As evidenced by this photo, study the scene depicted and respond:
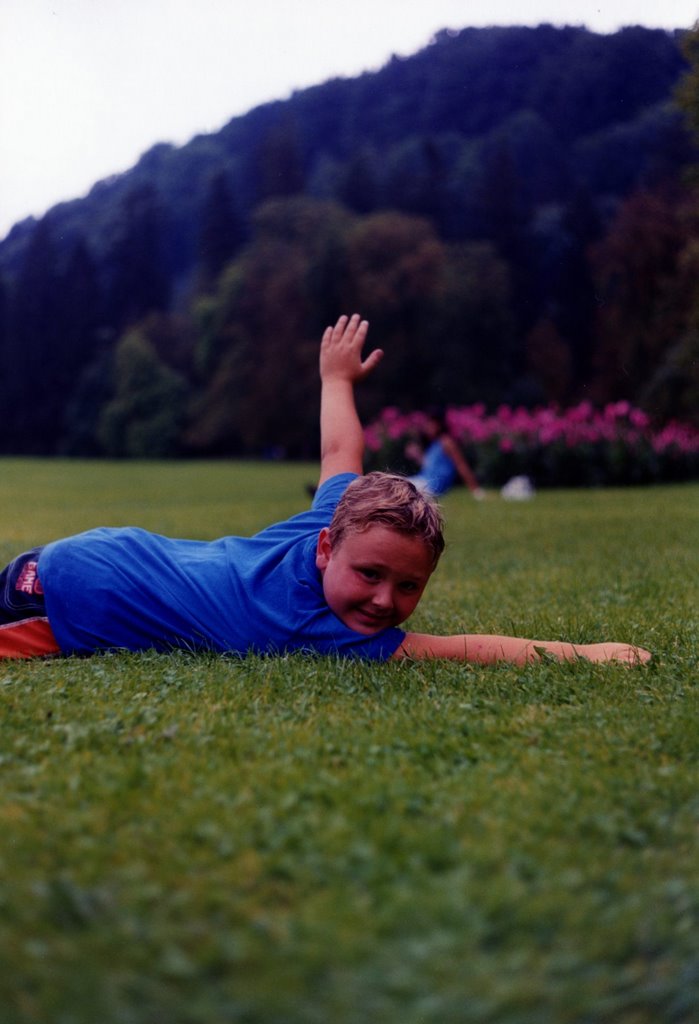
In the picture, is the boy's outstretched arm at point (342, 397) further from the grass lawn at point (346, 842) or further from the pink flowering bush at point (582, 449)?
the pink flowering bush at point (582, 449)

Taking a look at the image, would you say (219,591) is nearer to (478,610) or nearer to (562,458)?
(478,610)

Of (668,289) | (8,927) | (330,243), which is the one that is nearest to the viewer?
(8,927)

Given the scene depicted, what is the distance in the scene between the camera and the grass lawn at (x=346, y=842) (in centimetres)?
142

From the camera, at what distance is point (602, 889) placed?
5.64ft

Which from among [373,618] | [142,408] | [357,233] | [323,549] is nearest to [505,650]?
[373,618]

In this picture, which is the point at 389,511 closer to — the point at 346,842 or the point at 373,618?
the point at 373,618

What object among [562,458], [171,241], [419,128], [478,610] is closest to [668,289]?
[562,458]

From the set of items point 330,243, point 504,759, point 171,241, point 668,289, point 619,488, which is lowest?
point 619,488

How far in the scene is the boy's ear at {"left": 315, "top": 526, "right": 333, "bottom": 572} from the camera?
11.6ft

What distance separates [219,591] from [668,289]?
Answer: 26.4 m

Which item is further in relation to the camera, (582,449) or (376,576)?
(582,449)

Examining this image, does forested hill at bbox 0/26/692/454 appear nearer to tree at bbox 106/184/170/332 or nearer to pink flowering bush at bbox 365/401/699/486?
tree at bbox 106/184/170/332

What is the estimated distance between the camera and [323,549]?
11.7 feet

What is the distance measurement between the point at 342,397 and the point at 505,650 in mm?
1402
